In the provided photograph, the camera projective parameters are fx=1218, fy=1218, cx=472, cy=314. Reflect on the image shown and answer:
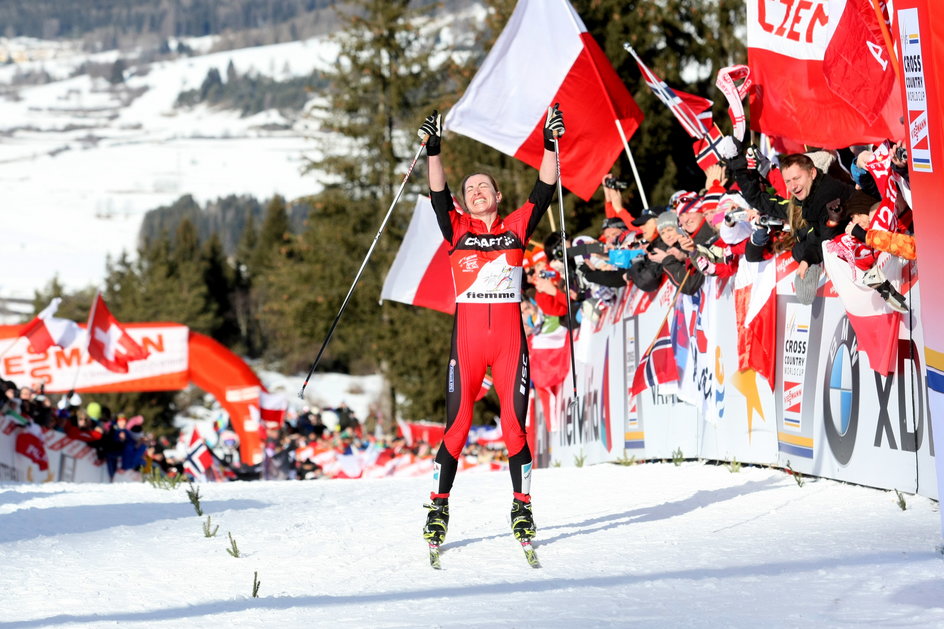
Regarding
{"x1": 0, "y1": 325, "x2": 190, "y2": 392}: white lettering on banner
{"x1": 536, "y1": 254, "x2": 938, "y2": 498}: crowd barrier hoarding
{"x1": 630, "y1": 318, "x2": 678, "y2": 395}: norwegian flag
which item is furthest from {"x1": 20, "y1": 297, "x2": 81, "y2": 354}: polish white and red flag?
{"x1": 630, "y1": 318, "x2": 678, "y2": 395}: norwegian flag

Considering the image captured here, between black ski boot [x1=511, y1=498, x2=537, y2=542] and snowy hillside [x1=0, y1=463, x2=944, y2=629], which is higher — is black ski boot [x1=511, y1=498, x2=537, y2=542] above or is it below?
above

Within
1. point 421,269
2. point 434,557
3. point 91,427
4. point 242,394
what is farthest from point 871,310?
point 242,394

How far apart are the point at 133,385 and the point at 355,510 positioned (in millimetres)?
19290

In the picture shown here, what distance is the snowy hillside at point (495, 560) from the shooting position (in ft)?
14.6

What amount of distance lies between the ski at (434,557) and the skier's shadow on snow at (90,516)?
7.05 feet

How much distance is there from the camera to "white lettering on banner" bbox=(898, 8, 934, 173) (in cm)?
461

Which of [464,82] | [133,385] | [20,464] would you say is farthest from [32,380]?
[464,82]

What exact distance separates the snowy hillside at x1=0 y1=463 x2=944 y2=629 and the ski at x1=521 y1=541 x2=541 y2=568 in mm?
60

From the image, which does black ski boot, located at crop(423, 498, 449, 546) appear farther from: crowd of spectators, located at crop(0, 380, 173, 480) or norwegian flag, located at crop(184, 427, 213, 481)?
norwegian flag, located at crop(184, 427, 213, 481)

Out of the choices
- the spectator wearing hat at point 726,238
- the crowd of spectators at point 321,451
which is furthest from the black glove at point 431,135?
the crowd of spectators at point 321,451

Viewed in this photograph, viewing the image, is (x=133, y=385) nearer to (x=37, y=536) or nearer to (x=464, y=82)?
(x=464, y=82)

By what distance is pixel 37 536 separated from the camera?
646cm

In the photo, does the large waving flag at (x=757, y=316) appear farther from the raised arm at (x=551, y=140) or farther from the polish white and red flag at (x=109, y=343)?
the polish white and red flag at (x=109, y=343)

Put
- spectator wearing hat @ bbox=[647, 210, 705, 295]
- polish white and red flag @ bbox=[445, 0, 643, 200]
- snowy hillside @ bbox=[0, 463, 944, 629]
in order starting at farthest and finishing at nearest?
polish white and red flag @ bbox=[445, 0, 643, 200], spectator wearing hat @ bbox=[647, 210, 705, 295], snowy hillside @ bbox=[0, 463, 944, 629]
